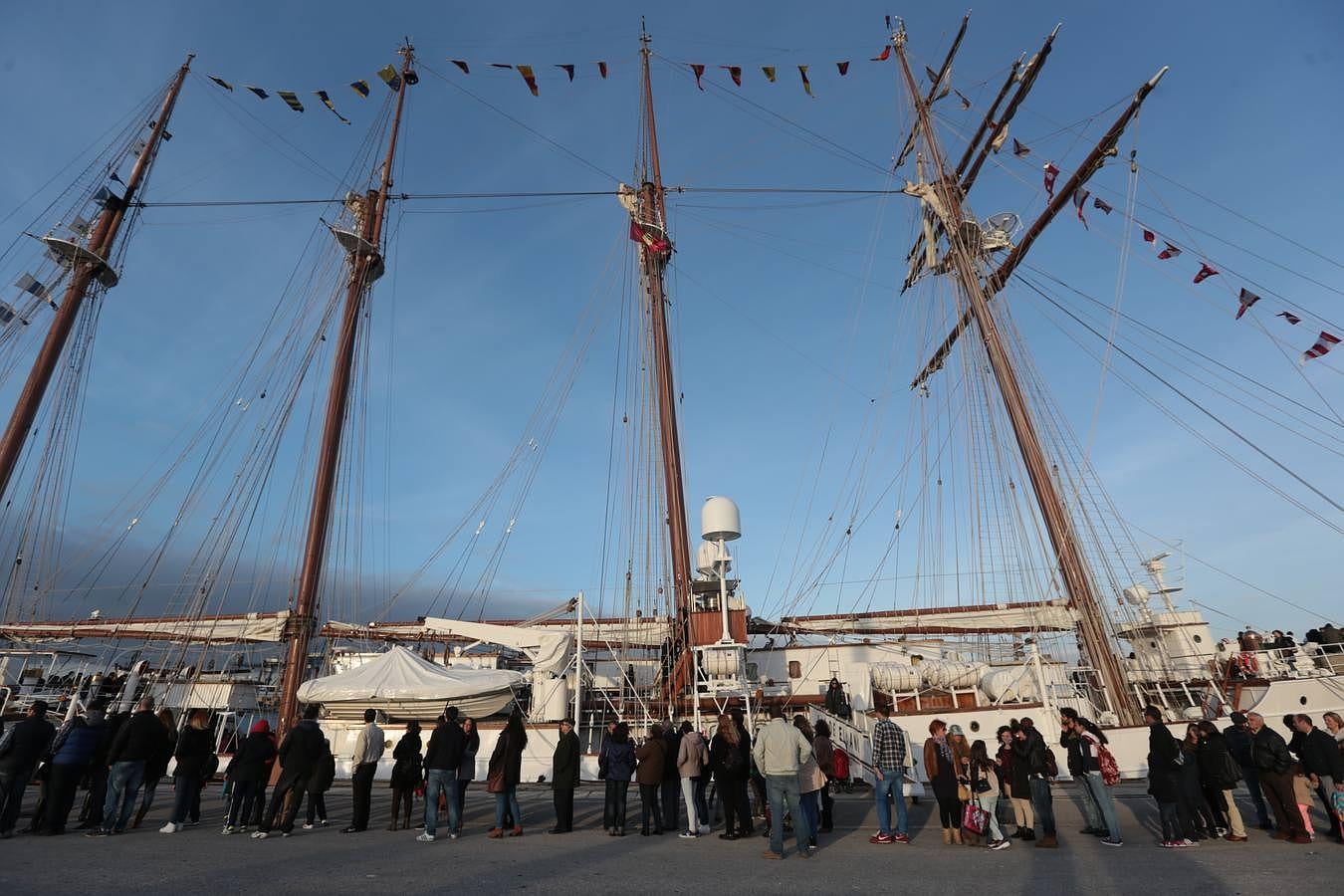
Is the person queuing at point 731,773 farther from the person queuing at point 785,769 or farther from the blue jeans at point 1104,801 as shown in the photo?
the blue jeans at point 1104,801

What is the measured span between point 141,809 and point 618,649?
16.3m

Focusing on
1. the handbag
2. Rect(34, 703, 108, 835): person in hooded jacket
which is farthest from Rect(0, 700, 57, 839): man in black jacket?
the handbag

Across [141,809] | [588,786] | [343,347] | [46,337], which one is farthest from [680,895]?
[46,337]

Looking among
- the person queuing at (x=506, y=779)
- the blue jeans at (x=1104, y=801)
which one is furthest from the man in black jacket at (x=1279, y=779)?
the person queuing at (x=506, y=779)

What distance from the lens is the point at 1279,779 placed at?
341 inches

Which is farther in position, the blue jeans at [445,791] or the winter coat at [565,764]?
the winter coat at [565,764]

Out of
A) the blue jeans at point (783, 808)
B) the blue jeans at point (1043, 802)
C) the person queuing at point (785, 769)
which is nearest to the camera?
the blue jeans at point (783, 808)

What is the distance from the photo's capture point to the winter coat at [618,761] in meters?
9.60

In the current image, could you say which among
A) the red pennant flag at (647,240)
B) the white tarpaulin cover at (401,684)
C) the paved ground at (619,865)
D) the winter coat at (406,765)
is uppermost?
the red pennant flag at (647,240)

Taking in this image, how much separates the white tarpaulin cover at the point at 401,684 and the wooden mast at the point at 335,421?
8.24ft

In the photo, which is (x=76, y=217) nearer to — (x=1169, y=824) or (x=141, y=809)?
(x=141, y=809)

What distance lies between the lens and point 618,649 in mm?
24891

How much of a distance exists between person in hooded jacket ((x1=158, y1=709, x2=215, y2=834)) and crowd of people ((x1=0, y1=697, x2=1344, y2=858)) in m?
0.02

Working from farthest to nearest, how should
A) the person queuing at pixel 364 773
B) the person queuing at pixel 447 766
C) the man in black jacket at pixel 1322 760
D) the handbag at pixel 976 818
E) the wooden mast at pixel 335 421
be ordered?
1. the wooden mast at pixel 335 421
2. the person queuing at pixel 364 773
3. the person queuing at pixel 447 766
4. the handbag at pixel 976 818
5. the man in black jacket at pixel 1322 760
